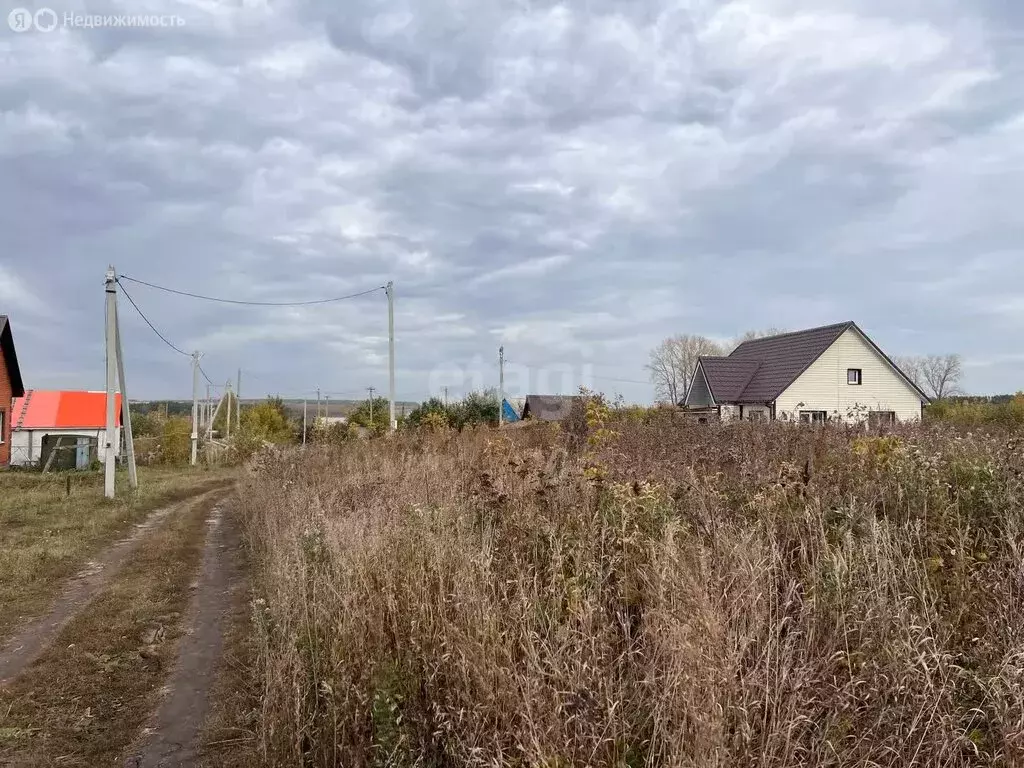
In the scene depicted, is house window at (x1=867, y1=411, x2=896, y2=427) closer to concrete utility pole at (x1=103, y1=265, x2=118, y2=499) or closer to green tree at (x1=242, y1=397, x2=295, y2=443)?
concrete utility pole at (x1=103, y1=265, x2=118, y2=499)

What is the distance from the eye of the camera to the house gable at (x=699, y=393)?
34.4m

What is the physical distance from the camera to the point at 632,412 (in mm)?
20000

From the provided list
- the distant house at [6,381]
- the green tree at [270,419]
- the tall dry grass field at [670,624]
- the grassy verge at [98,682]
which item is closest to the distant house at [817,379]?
the green tree at [270,419]

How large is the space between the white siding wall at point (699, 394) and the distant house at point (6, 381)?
31.0 m

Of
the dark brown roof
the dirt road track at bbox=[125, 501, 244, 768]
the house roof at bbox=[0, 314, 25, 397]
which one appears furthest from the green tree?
the dirt road track at bbox=[125, 501, 244, 768]

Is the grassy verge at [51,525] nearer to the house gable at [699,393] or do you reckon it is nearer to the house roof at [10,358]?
the house roof at [10,358]

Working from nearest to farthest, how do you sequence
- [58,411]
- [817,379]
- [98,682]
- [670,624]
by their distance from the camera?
[670,624] → [98,682] → [817,379] → [58,411]

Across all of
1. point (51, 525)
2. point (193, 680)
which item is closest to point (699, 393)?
point (51, 525)

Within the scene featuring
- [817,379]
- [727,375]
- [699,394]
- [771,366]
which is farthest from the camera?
[699,394]

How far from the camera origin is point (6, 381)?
93.9 feet

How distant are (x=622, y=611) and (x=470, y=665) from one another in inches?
29.3

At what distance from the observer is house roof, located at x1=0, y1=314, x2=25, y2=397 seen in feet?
91.5

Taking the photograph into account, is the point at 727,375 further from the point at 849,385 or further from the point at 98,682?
the point at 98,682

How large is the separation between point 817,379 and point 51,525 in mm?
30406
